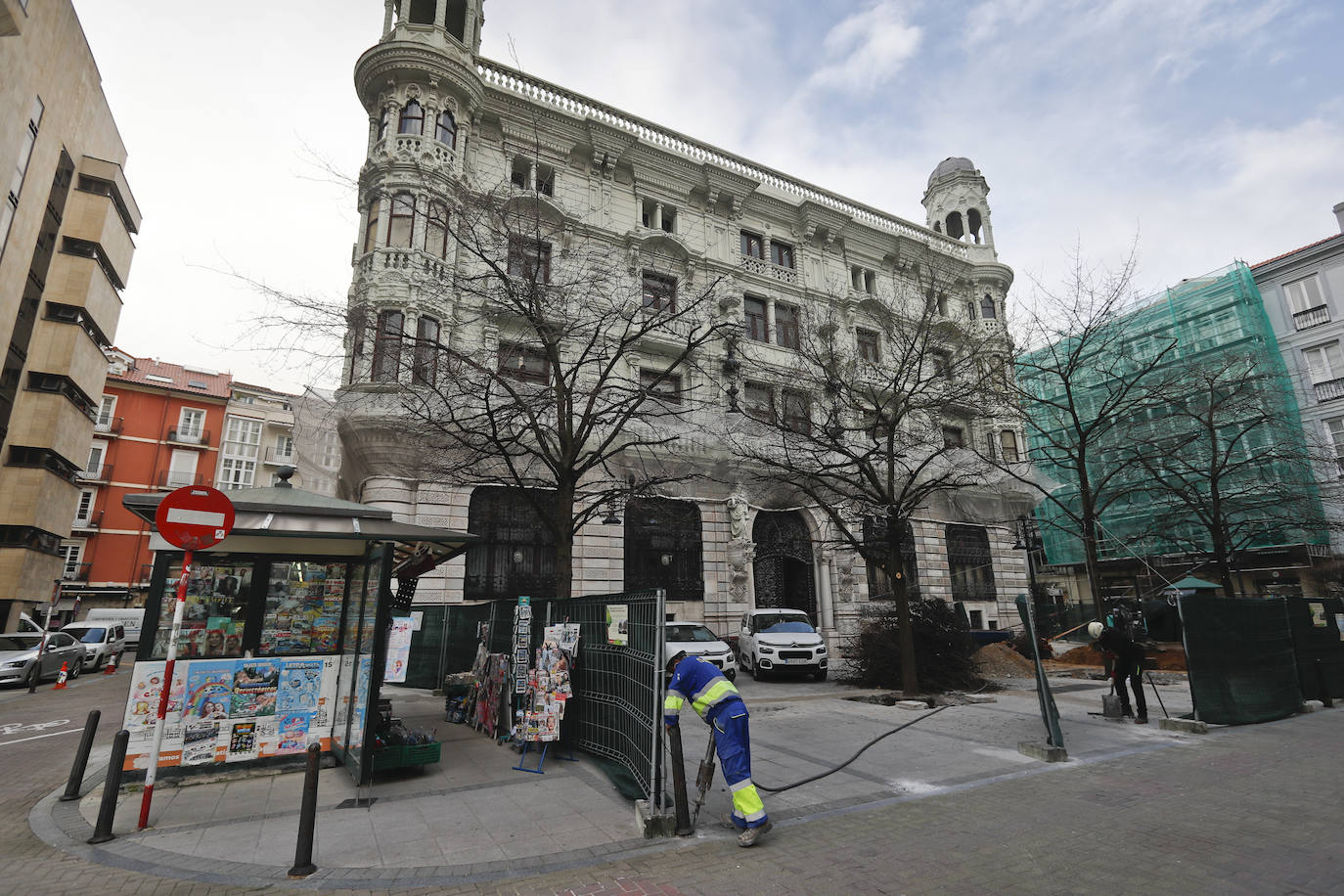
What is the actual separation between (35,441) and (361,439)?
21.8m

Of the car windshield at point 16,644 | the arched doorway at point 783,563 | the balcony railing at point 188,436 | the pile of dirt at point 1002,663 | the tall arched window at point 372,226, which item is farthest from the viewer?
the balcony railing at point 188,436

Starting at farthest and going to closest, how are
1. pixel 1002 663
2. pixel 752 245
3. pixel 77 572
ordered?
pixel 77 572, pixel 752 245, pixel 1002 663

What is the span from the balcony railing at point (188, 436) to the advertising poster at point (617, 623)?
5674cm

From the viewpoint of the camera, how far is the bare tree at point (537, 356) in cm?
1175

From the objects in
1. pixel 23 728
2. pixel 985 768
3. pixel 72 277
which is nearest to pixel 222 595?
pixel 23 728

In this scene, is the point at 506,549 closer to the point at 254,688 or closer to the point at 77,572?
the point at 254,688

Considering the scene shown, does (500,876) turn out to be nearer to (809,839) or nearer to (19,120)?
(809,839)

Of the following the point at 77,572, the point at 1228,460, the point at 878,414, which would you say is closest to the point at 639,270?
the point at 878,414

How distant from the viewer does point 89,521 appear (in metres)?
44.8

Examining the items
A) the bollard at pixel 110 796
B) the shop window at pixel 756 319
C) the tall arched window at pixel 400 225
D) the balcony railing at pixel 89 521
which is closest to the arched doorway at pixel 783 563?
the shop window at pixel 756 319

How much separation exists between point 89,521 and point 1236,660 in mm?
61063

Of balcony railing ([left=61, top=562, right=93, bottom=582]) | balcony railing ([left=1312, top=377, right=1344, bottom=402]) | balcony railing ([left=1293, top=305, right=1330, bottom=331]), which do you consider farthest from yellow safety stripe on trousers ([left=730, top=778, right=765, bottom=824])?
balcony railing ([left=61, top=562, right=93, bottom=582])

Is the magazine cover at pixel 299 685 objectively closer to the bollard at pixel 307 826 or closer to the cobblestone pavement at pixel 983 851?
the cobblestone pavement at pixel 983 851

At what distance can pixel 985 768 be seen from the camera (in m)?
7.56
